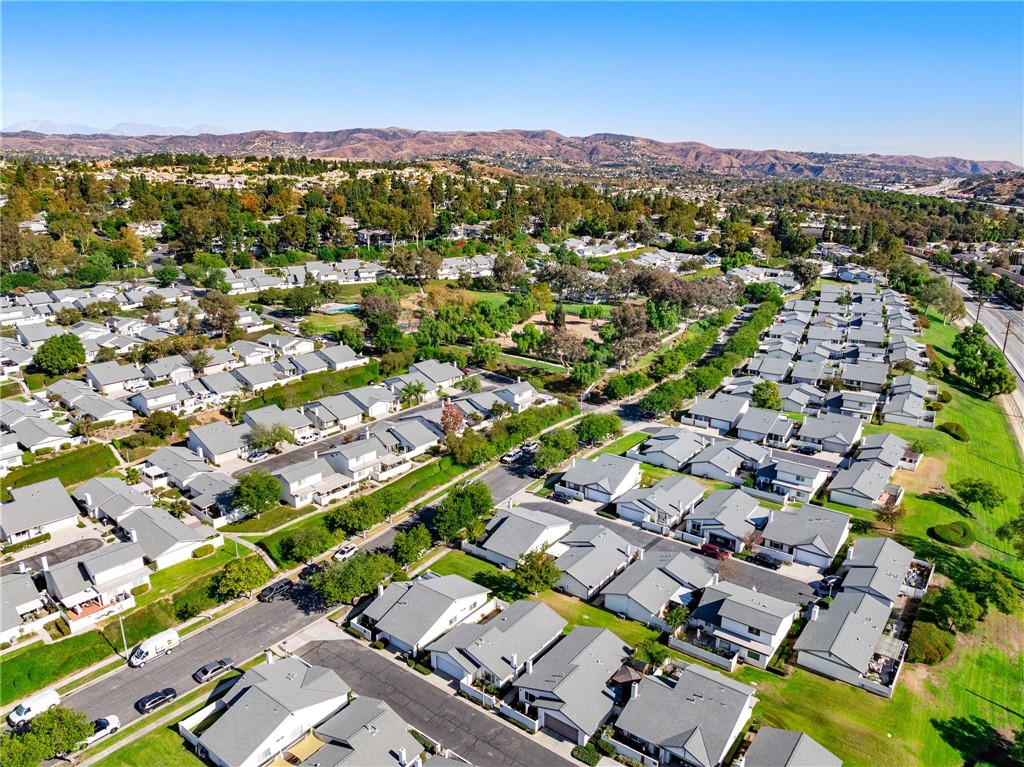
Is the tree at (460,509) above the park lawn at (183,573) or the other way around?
above

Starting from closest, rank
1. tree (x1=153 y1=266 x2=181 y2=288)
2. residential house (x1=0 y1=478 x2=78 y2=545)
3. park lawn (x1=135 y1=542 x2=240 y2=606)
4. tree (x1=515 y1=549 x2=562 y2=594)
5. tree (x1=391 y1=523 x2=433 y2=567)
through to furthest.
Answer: tree (x1=515 y1=549 x2=562 y2=594) → park lawn (x1=135 y1=542 x2=240 y2=606) → tree (x1=391 y1=523 x2=433 y2=567) → residential house (x1=0 y1=478 x2=78 y2=545) → tree (x1=153 y1=266 x2=181 y2=288)

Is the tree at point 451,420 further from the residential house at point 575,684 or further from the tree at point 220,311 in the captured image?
the tree at point 220,311

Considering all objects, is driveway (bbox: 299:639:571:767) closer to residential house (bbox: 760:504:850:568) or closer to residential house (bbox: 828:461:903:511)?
residential house (bbox: 760:504:850:568)

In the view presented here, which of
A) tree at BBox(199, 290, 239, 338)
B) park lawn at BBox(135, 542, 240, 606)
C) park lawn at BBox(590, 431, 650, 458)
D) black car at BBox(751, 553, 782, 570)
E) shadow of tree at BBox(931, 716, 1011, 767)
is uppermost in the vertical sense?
tree at BBox(199, 290, 239, 338)

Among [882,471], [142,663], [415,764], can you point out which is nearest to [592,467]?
[882,471]

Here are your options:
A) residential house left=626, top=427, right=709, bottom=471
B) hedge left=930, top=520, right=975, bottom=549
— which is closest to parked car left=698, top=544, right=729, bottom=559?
residential house left=626, top=427, right=709, bottom=471

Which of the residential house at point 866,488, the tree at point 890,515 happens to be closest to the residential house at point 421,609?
the tree at point 890,515

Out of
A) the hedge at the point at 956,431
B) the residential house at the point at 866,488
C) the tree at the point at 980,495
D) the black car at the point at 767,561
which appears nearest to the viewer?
the black car at the point at 767,561
